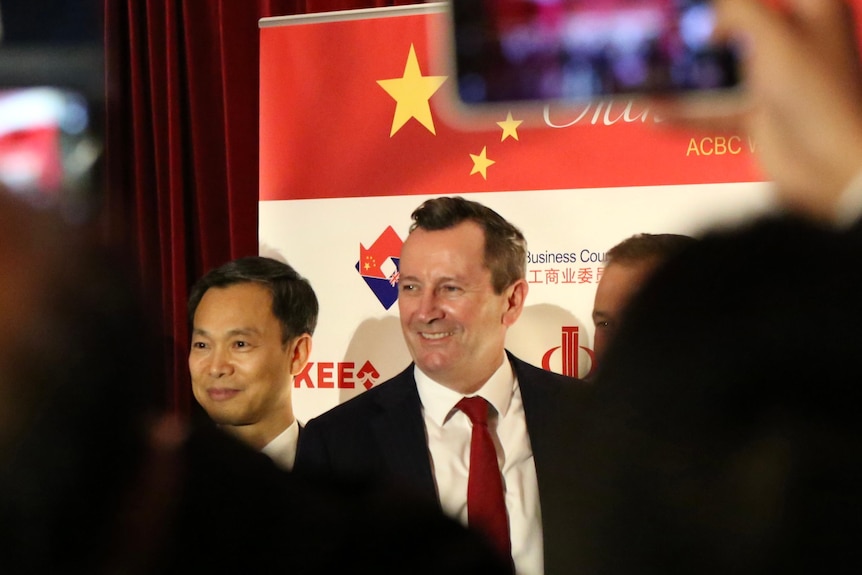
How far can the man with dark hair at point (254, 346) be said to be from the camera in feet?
8.77

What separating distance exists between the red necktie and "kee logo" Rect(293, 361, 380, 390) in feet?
1.17

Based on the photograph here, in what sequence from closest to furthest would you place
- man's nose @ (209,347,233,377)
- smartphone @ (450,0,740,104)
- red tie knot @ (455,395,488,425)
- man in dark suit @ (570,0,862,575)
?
1. man in dark suit @ (570,0,862,575)
2. smartphone @ (450,0,740,104)
3. red tie knot @ (455,395,488,425)
4. man's nose @ (209,347,233,377)

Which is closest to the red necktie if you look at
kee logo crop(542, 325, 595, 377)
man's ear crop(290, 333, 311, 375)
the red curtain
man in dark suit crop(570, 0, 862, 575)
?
kee logo crop(542, 325, 595, 377)

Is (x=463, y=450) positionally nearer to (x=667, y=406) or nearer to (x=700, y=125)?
(x=700, y=125)

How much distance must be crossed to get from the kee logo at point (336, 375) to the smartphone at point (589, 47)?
1911 mm

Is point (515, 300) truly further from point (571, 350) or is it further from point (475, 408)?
point (475, 408)

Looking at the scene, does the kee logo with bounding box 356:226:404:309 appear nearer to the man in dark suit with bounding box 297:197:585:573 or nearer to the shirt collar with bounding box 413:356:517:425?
the man in dark suit with bounding box 297:197:585:573

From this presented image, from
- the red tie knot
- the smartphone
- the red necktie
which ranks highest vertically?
the smartphone

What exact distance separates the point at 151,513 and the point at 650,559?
257mm

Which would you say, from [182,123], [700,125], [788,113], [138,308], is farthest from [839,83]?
[182,123]

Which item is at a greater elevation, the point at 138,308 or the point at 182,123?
the point at 182,123

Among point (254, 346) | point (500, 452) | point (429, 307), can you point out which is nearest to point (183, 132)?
point (254, 346)

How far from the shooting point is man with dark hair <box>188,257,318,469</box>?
A: 2.67 meters

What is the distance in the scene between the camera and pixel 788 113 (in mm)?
453
